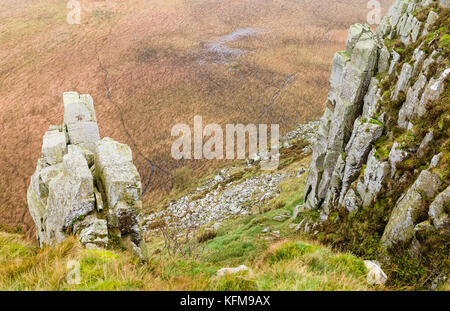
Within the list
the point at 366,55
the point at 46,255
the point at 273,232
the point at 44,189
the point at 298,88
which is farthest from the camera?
the point at 298,88

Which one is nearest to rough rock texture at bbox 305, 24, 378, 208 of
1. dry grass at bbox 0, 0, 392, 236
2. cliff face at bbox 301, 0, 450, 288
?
cliff face at bbox 301, 0, 450, 288

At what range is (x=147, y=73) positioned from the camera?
40438 mm

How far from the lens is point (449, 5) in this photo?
11.1 m

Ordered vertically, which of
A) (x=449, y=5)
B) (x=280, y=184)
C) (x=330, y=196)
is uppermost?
(x=449, y=5)

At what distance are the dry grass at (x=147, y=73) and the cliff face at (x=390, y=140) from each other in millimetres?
16422

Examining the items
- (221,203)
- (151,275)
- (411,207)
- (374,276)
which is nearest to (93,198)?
(151,275)

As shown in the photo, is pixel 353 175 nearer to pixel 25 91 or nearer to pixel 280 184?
pixel 280 184

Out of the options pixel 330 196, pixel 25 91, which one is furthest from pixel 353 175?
pixel 25 91

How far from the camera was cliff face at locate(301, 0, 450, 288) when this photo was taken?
7.55 meters

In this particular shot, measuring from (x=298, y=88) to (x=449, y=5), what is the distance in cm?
3097

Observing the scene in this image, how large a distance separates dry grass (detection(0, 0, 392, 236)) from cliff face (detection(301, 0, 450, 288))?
16422mm

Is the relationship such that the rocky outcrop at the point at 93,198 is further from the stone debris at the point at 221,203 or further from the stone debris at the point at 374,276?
the stone debris at the point at 221,203

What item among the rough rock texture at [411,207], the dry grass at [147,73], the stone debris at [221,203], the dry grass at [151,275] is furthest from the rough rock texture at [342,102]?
the dry grass at [147,73]

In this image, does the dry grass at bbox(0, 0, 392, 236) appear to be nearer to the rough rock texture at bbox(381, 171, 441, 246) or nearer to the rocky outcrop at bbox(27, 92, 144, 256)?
the rocky outcrop at bbox(27, 92, 144, 256)
